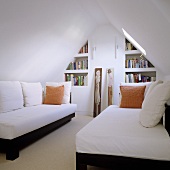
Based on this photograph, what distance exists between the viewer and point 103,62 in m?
4.50

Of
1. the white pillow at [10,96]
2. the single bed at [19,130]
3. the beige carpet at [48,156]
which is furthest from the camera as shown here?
the white pillow at [10,96]

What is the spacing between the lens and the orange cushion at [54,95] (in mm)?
3697

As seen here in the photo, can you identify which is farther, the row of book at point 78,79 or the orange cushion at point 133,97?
the row of book at point 78,79

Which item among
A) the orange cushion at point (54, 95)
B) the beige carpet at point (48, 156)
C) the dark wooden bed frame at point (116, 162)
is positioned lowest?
the beige carpet at point (48, 156)

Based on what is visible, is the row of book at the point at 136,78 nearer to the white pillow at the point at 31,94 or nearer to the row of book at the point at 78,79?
the row of book at the point at 78,79

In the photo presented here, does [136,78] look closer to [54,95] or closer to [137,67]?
[137,67]

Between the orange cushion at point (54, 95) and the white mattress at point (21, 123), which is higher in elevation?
the orange cushion at point (54, 95)

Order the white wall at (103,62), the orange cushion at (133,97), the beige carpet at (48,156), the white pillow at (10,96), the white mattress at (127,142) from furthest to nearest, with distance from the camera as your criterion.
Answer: the white wall at (103,62) < the orange cushion at (133,97) < the white pillow at (10,96) < the beige carpet at (48,156) < the white mattress at (127,142)

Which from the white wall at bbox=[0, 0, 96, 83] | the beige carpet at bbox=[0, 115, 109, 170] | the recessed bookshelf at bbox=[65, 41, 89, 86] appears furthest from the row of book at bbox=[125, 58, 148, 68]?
the beige carpet at bbox=[0, 115, 109, 170]

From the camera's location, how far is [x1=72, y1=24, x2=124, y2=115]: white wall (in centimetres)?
436

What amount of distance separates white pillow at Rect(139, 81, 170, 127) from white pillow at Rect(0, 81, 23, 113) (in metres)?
2.19

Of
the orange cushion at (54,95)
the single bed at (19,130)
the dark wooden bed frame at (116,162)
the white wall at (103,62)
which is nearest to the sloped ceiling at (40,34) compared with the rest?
the white wall at (103,62)

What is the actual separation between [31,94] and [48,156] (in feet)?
5.53

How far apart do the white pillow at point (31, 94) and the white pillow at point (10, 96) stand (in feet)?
0.53
